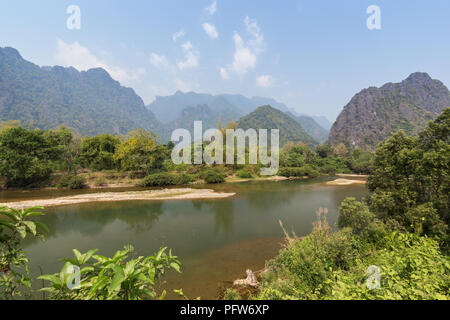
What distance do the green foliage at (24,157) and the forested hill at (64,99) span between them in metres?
61.8

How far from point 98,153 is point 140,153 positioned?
6355 millimetres

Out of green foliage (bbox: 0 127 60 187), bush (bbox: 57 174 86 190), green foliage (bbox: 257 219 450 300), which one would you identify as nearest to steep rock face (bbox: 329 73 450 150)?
green foliage (bbox: 257 219 450 300)

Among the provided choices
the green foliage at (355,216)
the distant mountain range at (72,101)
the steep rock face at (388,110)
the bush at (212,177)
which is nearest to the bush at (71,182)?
the bush at (212,177)

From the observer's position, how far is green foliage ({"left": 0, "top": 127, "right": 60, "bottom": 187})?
18969mm

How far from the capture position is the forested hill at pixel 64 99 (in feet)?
241

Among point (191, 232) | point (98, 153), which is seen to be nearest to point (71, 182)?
point (98, 153)

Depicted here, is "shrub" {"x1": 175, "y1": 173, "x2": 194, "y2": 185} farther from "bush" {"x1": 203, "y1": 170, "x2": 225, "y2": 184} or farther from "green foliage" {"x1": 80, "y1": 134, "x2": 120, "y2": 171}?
"green foliage" {"x1": 80, "y1": 134, "x2": 120, "y2": 171}

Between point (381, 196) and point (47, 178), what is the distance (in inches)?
1193

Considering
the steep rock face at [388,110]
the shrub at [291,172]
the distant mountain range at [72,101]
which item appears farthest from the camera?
the distant mountain range at [72,101]

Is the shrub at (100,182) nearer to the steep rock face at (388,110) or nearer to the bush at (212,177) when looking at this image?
the bush at (212,177)

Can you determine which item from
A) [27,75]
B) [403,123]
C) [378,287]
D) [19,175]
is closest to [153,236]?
[378,287]

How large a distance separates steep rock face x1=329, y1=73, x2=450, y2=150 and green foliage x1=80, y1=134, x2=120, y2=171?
242ft

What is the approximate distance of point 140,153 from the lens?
2588 cm

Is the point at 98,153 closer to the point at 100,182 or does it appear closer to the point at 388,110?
the point at 100,182
